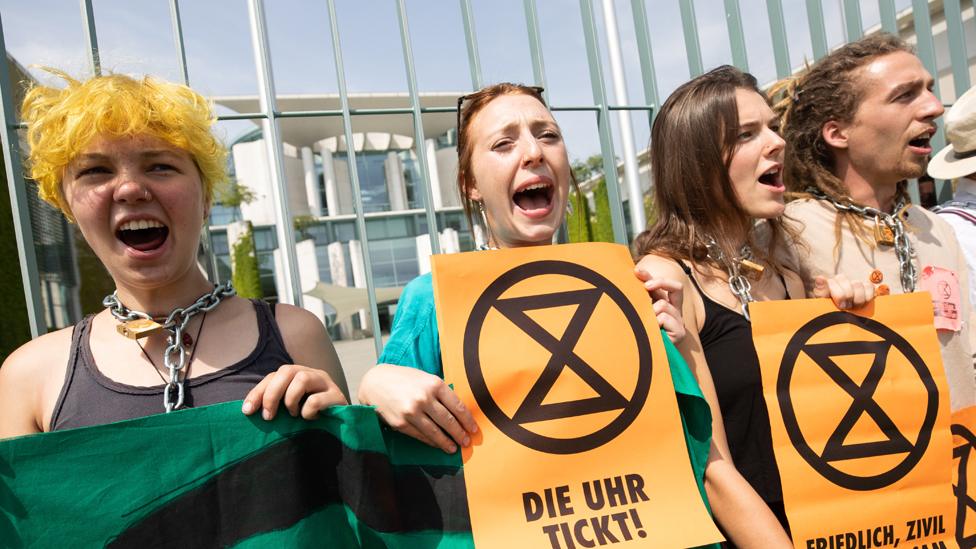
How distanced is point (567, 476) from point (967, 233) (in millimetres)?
2049

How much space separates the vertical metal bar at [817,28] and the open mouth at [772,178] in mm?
2107

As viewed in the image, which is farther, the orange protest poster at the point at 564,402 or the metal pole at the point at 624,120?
the metal pole at the point at 624,120

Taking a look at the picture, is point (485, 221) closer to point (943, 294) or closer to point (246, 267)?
point (943, 294)

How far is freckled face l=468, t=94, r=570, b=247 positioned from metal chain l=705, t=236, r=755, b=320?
47 cm

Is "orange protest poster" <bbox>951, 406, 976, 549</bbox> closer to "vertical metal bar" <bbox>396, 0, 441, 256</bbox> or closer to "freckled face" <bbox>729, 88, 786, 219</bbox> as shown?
"freckled face" <bbox>729, 88, 786, 219</bbox>

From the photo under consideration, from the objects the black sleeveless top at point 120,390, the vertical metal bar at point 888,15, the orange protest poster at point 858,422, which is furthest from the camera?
the vertical metal bar at point 888,15

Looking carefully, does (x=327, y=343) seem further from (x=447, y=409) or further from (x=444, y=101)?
(x=444, y=101)

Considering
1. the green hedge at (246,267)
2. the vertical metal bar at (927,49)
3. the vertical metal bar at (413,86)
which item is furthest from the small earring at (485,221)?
the green hedge at (246,267)

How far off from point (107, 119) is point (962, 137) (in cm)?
313

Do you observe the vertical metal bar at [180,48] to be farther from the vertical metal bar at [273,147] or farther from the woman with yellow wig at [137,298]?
the woman with yellow wig at [137,298]

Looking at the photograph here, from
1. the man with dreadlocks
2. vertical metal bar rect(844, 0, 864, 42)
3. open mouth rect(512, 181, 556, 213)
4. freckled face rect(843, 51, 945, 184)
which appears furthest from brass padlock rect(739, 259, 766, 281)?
vertical metal bar rect(844, 0, 864, 42)

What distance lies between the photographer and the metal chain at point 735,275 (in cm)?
163

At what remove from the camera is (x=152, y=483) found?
1.15 metres

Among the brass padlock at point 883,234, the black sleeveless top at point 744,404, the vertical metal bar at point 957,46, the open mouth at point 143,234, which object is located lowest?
the black sleeveless top at point 744,404
